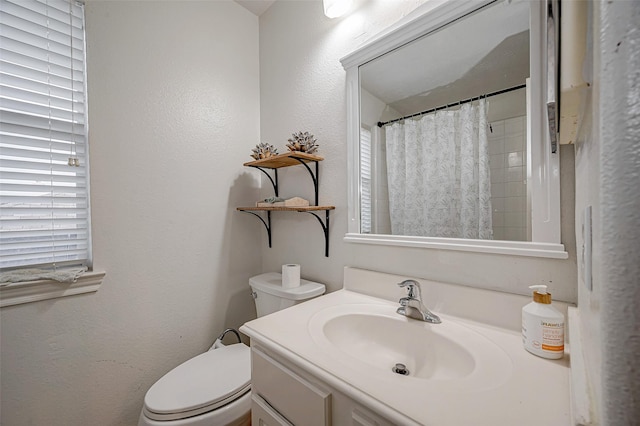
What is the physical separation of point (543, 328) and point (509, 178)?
430mm

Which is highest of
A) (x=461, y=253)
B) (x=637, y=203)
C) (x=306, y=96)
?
(x=306, y=96)

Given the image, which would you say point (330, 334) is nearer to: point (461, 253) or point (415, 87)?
point (461, 253)

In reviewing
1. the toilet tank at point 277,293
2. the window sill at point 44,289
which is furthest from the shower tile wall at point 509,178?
the window sill at point 44,289

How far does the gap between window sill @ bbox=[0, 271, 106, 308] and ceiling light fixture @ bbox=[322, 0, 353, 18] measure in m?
1.54

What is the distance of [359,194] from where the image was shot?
1176 mm

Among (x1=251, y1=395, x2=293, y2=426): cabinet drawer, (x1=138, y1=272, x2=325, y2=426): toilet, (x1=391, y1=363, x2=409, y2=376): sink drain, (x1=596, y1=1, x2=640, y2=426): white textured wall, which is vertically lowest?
(x1=138, y1=272, x2=325, y2=426): toilet

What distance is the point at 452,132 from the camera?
922 millimetres

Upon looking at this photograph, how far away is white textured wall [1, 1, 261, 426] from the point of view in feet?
3.32

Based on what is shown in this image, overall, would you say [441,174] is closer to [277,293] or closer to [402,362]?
[402,362]

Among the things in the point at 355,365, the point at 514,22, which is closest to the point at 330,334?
the point at 355,365

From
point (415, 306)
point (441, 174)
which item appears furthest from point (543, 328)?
point (441, 174)

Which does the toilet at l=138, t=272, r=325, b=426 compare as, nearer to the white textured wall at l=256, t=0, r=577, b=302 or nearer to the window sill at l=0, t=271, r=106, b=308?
the white textured wall at l=256, t=0, r=577, b=302

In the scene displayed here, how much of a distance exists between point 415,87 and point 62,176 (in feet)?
4.83

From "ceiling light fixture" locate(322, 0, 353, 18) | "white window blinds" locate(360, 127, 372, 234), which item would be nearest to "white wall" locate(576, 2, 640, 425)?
"white window blinds" locate(360, 127, 372, 234)
